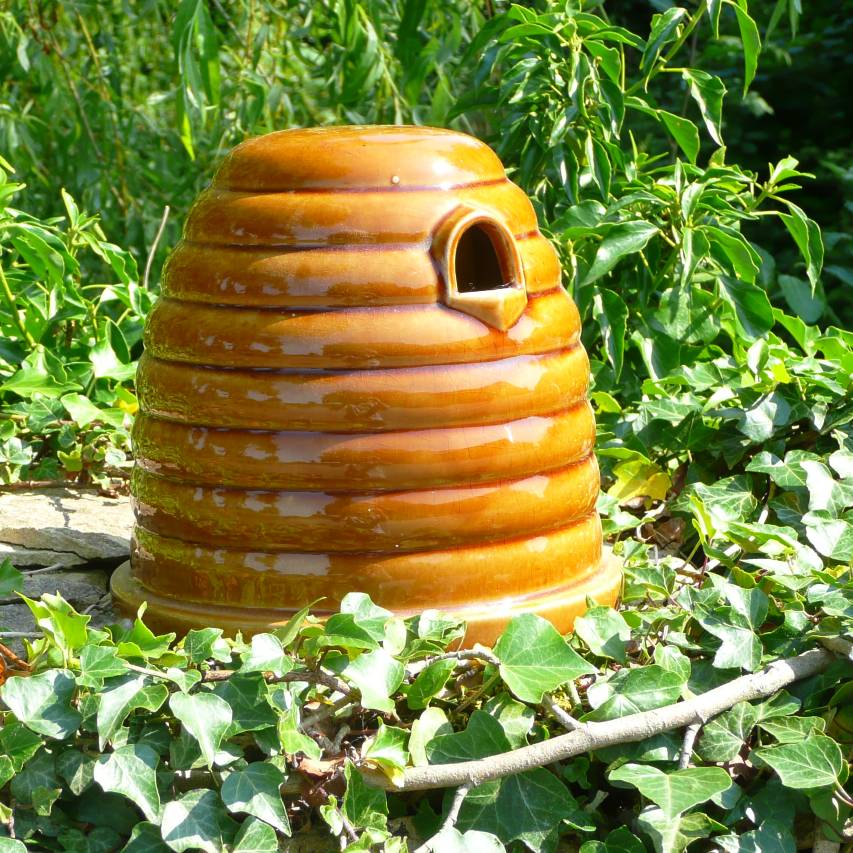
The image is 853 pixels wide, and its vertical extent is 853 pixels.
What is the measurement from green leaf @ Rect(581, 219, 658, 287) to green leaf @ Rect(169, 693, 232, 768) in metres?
1.27

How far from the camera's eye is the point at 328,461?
5.64 feet

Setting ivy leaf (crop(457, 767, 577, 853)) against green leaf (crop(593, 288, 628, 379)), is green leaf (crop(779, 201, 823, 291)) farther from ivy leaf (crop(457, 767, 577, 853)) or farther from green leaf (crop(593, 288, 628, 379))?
ivy leaf (crop(457, 767, 577, 853))

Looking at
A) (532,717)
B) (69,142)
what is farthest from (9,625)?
(69,142)

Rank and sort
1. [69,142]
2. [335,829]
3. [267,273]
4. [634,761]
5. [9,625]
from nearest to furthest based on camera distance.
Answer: [335,829], [634,761], [267,273], [9,625], [69,142]

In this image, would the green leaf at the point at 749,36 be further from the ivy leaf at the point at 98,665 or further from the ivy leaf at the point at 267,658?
the ivy leaf at the point at 98,665

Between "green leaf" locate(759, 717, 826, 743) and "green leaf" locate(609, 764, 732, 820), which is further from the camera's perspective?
"green leaf" locate(759, 717, 826, 743)

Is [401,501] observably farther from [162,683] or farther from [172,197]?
[172,197]

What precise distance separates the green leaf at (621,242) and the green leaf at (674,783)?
3.76ft

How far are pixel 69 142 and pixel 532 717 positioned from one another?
125 inches

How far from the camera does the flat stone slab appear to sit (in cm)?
233

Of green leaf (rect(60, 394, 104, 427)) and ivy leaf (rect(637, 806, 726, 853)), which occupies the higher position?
ivy leaf (rect(637, 806, 726, 853))

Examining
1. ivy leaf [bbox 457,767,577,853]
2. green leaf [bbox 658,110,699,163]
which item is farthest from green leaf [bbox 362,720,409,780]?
green leaf [bbox 658,110,699,163]

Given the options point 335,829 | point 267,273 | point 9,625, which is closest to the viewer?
point 335,829

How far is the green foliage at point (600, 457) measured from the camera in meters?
1.55
